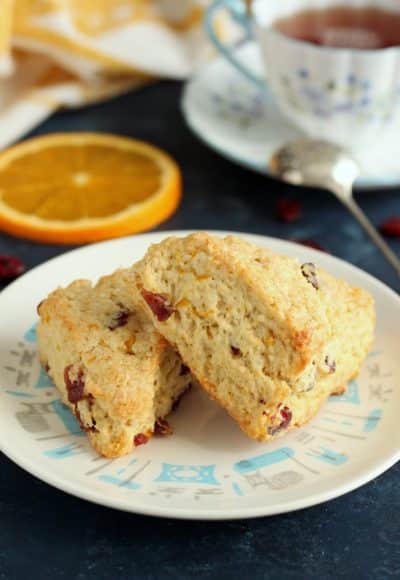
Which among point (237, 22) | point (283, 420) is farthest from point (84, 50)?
point (283, 420)

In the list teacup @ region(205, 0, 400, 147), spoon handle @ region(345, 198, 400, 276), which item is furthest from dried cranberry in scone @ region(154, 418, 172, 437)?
teacup @ region(205, 0, 400, 147)

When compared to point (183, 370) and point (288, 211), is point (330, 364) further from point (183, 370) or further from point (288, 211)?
point (288, 211)

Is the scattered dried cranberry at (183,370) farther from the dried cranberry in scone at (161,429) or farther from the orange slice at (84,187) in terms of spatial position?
the orange slice at (84,187)

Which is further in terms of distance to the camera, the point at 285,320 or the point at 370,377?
the point at 370,377

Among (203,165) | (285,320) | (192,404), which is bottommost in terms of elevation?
(203,165)

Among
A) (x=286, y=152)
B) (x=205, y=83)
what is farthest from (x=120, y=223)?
(x=205, y=83)

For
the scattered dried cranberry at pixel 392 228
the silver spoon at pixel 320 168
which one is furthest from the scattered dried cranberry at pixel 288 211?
the scattered dried cranberry at pixel 392 228

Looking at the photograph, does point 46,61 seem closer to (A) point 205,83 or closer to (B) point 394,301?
(A) point 205,83

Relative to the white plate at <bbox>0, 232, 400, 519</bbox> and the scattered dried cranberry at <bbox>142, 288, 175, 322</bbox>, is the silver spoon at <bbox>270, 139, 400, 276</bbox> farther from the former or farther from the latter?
the scattered dried cranberry at <bbox>142, 288, 175, 322</bbox>
